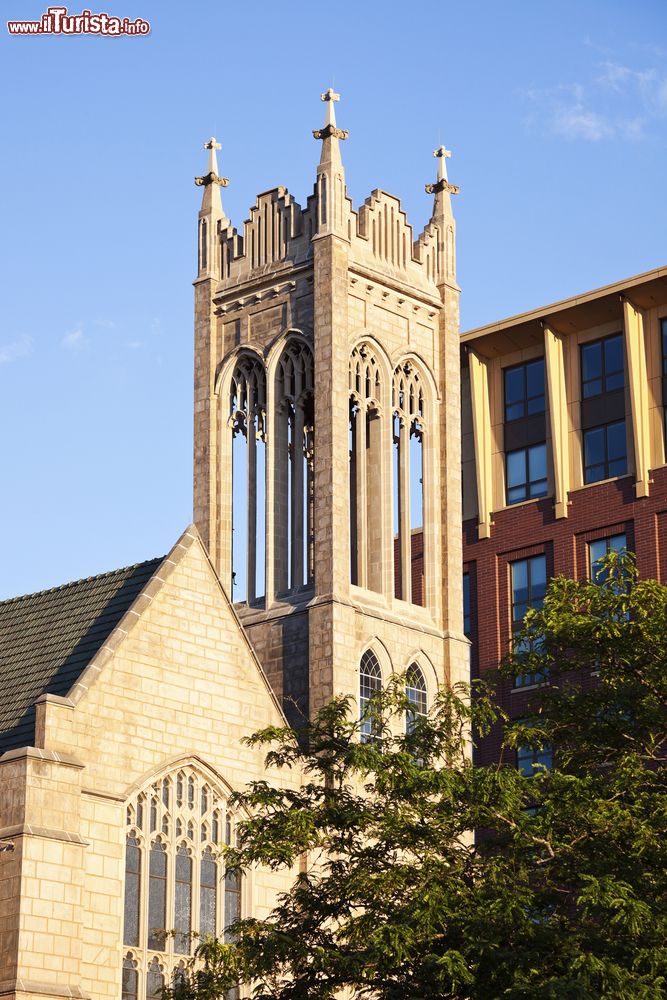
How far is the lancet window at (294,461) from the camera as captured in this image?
45938mm

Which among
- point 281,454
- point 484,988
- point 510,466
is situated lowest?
point 484,988

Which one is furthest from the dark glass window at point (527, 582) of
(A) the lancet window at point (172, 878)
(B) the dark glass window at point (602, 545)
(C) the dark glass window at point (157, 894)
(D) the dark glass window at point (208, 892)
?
(C) the dark glass window at point (157, 894)

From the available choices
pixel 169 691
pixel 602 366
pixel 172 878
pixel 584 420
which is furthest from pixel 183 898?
pixel 602 366

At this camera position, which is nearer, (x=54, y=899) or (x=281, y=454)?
(x=54, y=899)

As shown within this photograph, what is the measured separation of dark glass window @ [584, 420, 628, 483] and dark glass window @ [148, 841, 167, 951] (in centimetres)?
3393

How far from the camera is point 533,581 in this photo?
219 feet

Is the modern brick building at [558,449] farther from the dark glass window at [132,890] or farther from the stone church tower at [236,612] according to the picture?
the dark glass window at [132,890]

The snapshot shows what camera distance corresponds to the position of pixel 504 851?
2586cm

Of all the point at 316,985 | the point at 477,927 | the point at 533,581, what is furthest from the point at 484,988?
the point at 533,581

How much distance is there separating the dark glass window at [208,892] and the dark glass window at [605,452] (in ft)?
108

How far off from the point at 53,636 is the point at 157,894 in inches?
216

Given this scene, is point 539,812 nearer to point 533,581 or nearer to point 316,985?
point 316,985

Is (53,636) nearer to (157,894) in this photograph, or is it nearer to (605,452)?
(157,894)

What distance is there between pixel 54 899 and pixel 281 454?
57.1 ft
